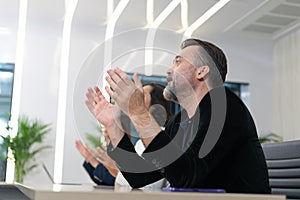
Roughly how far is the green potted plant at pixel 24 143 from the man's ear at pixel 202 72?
4847 millimetres

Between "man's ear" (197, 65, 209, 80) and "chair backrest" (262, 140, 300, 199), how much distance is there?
38 centimetres

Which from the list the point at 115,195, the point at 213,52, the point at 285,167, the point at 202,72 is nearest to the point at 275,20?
the point at 285,167

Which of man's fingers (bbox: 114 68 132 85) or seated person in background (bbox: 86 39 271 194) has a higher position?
man's fingers (bbox: 114 68 132 85)

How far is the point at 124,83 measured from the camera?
0.92 metres

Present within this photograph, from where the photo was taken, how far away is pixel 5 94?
612 cm

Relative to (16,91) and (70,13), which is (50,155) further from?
(70,13)

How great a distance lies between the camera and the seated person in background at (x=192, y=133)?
94 centimetres

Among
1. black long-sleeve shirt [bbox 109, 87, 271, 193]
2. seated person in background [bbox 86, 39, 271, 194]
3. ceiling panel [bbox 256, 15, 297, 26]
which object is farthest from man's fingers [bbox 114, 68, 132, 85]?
ceiling panel [bbox 256, 15, 297, 26]

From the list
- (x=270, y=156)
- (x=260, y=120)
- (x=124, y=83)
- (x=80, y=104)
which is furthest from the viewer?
(x=260, y=120)

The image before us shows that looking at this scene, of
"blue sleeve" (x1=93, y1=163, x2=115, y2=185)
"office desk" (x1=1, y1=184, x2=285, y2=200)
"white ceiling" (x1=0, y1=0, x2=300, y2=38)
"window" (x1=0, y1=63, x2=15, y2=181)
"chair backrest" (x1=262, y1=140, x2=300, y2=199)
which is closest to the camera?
"office desk" (x1=1, y1=184, x2=285, y2=200)

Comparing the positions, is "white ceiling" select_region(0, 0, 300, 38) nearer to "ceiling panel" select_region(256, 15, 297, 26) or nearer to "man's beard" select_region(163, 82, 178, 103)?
"ceiling panel" select_region(256, 15, 297, 26)

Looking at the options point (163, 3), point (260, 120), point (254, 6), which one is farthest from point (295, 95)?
point (163, 3)

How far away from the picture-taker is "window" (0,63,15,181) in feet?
19.7

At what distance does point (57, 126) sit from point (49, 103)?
329 millimetres
